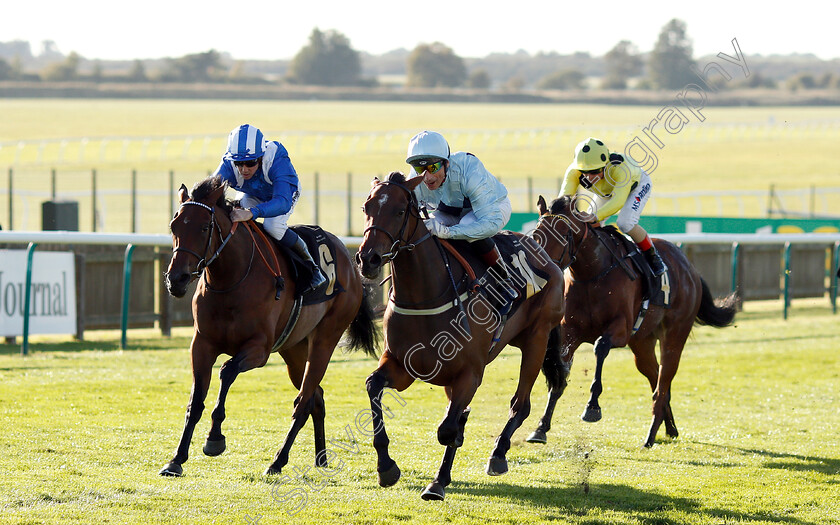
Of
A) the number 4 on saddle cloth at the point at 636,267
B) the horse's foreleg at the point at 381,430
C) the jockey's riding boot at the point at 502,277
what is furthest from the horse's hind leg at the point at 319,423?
the number 4 on saddle cloth at the point at 636,267

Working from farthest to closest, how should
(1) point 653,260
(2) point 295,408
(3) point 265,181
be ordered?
(1) point 653,260
(3) point 265,181
(2) point 295,408

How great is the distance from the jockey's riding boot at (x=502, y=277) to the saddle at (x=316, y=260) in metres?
1.06

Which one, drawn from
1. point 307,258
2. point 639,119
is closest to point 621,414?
point 307,258

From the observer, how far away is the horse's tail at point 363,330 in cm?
656

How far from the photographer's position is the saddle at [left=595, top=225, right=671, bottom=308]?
23.4 feet

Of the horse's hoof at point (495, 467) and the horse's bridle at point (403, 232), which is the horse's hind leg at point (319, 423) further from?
the horse's bridle at point (403, 232)

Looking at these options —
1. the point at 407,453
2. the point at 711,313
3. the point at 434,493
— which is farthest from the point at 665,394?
the point at 434,493

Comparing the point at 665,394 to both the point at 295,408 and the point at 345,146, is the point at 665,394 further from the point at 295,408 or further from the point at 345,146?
the point at 345,146

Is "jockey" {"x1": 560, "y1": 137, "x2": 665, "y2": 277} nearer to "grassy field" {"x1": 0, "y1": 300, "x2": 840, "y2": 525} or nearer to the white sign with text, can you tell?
"grassy field" {"x1": 0, "y1": 300, "x2": 840, "y2": 525}

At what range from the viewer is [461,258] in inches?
202

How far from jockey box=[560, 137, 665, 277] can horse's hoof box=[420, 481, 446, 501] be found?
8.69 ft

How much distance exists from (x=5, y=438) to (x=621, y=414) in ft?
14.5

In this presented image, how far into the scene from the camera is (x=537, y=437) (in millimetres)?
6527

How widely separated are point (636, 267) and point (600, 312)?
20.5 inches
